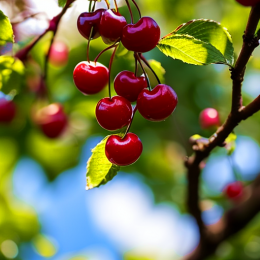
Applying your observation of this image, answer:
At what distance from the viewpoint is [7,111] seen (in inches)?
79.4

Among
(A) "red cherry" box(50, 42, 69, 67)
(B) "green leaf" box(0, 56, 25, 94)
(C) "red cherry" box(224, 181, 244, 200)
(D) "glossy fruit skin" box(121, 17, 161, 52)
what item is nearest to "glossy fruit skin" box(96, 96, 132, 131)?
(D) "glossy fruit skin" box(121, 17, 161, 52)

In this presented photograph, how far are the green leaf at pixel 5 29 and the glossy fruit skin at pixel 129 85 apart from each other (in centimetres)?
24

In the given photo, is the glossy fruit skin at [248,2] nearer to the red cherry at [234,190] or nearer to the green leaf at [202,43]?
the green leaf at [202,43]

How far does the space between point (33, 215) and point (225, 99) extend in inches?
51.7

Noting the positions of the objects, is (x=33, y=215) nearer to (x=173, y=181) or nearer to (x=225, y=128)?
(x=173, y=181)

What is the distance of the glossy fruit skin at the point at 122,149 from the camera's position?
84cm

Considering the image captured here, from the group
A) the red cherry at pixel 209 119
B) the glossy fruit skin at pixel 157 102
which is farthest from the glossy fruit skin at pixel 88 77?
the red cherry at pixel 209 119

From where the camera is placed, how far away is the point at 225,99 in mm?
2271

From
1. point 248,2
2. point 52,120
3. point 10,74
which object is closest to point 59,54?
point 52,120

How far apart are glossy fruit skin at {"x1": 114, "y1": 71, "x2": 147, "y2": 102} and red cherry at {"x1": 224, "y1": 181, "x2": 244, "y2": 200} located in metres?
1.27

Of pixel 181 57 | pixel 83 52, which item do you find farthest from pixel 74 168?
pixel 181 57

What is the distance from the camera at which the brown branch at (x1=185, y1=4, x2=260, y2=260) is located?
69cm

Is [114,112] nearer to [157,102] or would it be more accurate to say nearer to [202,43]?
[157,102]

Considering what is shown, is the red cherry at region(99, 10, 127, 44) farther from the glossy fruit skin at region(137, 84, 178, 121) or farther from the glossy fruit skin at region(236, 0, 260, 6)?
the glossy fruit skin at region(236, 0, 260, 6)
